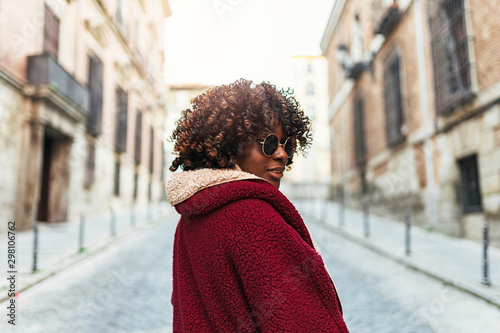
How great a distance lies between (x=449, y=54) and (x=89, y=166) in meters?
13.2

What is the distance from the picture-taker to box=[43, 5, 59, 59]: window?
12.3 m

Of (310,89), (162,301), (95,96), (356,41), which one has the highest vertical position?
(310,89)

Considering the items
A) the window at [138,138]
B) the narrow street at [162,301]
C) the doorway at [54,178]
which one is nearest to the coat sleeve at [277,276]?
the narrow street at [162,301]

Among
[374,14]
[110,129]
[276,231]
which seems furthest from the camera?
[110,129]

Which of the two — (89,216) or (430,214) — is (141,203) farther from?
(430,214)

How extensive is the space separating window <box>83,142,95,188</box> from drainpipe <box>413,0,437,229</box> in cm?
1219

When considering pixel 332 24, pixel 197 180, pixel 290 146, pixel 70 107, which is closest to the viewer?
pixel 197 180

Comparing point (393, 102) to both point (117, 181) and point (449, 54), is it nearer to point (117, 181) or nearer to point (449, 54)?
point (449, 54)

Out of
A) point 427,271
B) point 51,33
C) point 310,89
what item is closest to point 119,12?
point 51,33

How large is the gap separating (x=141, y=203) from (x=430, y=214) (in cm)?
1820

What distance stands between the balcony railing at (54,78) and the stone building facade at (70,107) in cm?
3

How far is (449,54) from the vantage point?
1037 centimetres

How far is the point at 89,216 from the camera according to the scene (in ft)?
51.6

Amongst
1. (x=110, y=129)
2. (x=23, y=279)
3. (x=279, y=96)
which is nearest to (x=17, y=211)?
(x=23, y=279)
